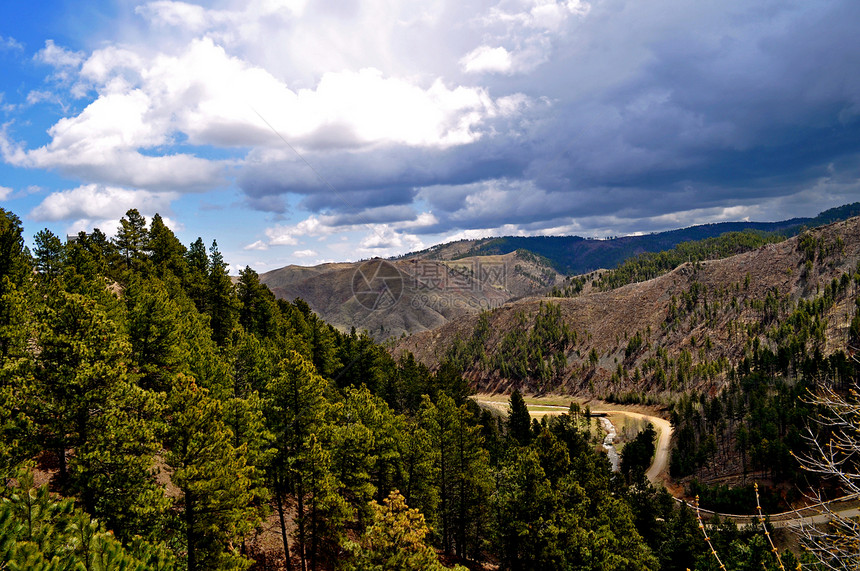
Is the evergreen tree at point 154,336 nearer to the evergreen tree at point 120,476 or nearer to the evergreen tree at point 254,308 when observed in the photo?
the evergreen tree at point 120,476

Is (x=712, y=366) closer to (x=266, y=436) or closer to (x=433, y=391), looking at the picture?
(x=433, y=391)

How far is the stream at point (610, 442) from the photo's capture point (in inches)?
4379

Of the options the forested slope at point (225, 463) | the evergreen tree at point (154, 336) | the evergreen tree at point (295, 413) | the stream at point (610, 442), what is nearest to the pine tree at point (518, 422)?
the forested slope at point (225, 463)

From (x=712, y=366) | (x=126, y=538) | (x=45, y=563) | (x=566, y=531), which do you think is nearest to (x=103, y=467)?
(x=126, y=538)

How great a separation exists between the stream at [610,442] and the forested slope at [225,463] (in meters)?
55.7

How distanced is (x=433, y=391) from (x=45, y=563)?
61450 millimetres

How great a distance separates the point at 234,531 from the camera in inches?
768

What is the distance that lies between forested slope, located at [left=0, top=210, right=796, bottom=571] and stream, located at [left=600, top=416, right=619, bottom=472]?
55.7m

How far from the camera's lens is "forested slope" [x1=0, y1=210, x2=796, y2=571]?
55.9ft

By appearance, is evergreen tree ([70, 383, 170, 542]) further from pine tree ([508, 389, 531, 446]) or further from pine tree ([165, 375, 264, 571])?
pine tree ([508, 389, 531, 446])

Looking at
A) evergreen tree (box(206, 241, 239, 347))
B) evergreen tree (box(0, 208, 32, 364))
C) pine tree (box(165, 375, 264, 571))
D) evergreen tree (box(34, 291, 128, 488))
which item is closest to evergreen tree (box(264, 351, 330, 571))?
pine tree (box(165, 375, 264, 571))

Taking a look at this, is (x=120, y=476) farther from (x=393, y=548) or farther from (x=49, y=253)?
(x=49, y=253)

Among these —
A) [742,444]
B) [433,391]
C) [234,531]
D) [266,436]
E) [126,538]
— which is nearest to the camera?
[126,538]

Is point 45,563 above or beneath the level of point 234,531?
above
